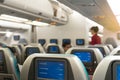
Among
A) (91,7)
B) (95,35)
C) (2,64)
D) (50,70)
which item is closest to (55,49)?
(95,35)

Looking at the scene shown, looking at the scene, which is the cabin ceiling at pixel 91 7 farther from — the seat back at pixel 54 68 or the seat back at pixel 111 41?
the seat back at pixel 111 41

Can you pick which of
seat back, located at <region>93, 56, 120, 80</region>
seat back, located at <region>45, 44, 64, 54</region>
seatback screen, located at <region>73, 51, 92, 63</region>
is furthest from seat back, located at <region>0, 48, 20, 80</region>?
seat back, located at <region>45, 44, 64, 54</region>

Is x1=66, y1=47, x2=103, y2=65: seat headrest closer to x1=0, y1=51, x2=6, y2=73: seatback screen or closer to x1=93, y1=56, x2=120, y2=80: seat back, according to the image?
x1=0, y1=51, x2=6, y2=73: seatback screen

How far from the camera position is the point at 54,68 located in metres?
2.33

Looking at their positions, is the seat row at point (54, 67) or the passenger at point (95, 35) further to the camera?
the passenger at point (95, 35)

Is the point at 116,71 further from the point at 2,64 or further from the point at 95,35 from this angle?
the point at 95,35

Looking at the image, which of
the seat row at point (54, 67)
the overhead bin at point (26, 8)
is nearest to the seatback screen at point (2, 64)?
the seat row at point (54, 67)

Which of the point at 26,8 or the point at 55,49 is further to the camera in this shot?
the point at 55,49

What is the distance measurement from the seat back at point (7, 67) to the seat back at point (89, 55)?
1081 mm

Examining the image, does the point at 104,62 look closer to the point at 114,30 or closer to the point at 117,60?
the point at 117,60

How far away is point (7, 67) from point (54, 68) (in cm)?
107

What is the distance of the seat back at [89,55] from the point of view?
13.0 feet

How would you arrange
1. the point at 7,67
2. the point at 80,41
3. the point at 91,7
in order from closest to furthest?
the point at 7,67
the point at 91,7
the point at 80,41

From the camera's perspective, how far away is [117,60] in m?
1.92
